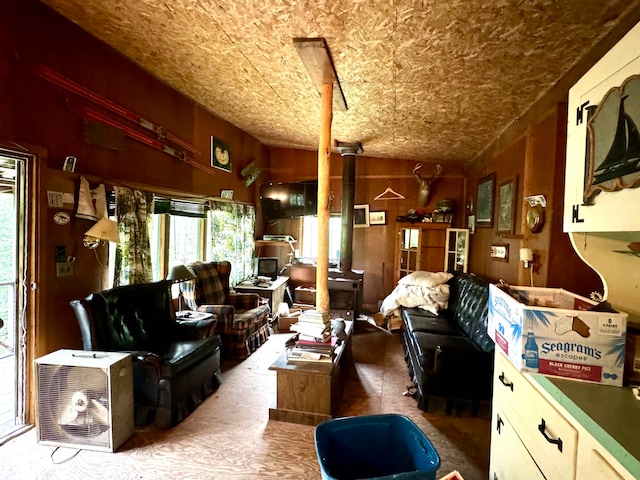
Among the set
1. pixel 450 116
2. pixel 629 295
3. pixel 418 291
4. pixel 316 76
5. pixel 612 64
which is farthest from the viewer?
pixel 418 291

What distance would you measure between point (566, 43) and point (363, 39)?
1167 mm

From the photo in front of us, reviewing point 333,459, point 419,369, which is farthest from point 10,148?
point 419,369

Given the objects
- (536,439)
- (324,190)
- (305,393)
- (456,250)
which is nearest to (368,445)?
(536,439)

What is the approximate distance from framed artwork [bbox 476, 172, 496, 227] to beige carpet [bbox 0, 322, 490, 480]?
2214 mm

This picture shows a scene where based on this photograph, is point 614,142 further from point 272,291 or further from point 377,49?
point 272,291

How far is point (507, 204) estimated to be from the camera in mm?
3062

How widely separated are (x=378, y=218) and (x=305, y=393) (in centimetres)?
369

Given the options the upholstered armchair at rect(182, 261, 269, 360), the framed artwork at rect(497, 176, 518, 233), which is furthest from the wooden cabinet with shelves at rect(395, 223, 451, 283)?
the upholstered armchair at rect(182, 261, 269, 360)

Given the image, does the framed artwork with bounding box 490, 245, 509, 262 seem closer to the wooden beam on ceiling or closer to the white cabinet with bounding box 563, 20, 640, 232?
the white cabinet with bounding box 563, 20, 640, 232

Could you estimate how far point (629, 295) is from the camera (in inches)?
47.5

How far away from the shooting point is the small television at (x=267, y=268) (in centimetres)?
510

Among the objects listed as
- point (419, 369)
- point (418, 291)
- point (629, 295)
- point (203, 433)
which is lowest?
point (203, 433)

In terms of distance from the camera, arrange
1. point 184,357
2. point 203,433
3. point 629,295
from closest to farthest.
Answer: point 629,295, point 203,433, point 184,357

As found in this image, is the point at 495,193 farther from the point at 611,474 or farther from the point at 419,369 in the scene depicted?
the point at 611,474
